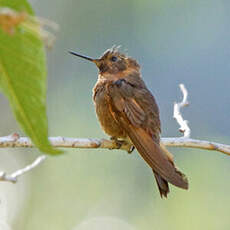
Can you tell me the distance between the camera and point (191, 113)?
8.11m

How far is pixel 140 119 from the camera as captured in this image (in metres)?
3.89

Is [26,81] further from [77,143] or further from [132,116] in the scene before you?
[132,116]

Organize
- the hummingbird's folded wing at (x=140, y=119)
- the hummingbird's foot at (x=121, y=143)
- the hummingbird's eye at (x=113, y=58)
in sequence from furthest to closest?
the hummingbird's eye at (x=113, y=58) → the hummingbird's foot at (x=121, y=143) → the hummingbird's folded wing at (x=140, y=119)

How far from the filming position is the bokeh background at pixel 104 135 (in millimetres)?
6727

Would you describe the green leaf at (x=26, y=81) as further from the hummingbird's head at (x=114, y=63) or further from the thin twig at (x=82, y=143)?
the hummingbird's head at (x=114, y=63)

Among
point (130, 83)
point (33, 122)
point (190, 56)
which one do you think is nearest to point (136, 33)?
point (190, 56)

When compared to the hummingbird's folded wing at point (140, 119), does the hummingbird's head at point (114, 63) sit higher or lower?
higher

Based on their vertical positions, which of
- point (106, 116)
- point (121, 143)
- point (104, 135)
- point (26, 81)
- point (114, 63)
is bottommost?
point (104, 135)

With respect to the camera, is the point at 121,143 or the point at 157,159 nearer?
the point at 157,159

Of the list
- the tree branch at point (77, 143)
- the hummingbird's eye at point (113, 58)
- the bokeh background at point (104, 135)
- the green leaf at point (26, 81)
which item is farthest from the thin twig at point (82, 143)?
the bokeh background at point (104, 135)

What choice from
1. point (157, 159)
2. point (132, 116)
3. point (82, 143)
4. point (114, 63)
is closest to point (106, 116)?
point (132, 116)

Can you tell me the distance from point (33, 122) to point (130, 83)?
350cm

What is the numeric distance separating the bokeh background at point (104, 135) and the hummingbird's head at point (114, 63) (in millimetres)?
2243

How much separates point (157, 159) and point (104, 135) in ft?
12.0
